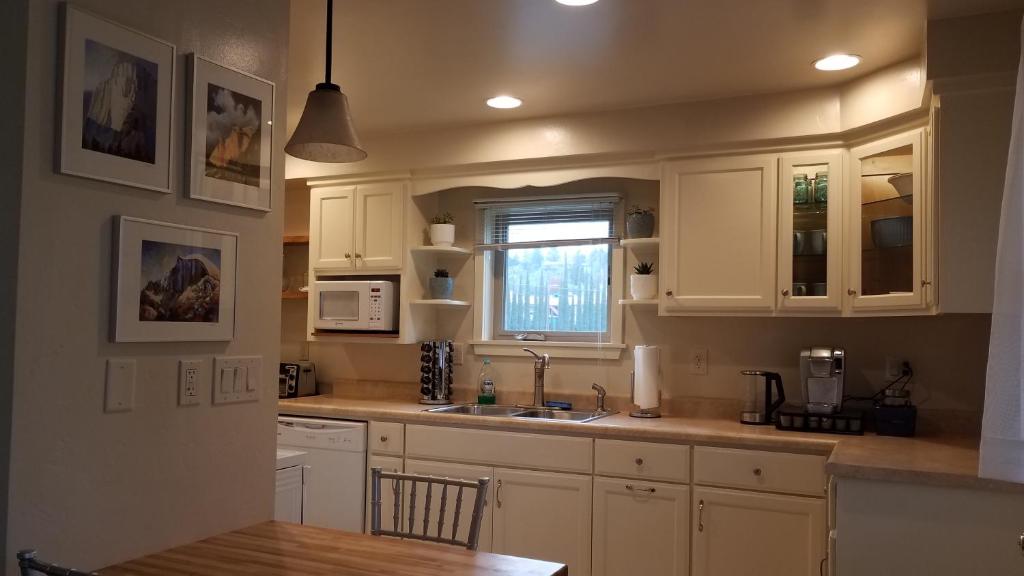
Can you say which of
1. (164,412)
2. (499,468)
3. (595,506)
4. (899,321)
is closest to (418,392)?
(499,468)

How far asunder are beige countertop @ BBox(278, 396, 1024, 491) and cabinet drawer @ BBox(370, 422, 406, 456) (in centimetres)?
4

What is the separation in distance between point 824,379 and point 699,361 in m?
0.65

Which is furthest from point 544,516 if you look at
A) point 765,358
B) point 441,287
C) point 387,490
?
point 441,287

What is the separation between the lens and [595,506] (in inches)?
135

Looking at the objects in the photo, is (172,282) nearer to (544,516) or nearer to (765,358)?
(544,516)

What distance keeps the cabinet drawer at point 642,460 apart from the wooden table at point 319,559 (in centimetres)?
163

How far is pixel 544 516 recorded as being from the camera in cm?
352

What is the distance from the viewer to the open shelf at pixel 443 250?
4328 mm

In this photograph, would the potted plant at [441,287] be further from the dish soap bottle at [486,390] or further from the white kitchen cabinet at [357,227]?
the dish soap bottle at [486,390]

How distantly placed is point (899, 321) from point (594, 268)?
1.46 meters

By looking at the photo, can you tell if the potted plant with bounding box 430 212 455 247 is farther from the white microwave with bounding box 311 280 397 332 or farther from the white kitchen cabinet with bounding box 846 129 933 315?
the white kitchen cabinet with bounding box 846 129 933 315

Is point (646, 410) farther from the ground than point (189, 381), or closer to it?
closer to it

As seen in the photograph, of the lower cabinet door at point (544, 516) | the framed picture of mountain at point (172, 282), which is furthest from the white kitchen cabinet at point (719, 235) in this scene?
the framed picture of mountain at point (172, 282)

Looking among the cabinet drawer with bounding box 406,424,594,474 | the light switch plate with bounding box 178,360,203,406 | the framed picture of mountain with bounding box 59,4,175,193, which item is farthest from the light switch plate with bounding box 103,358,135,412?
the cabinet drawer with bounding box 406,424,594,474
